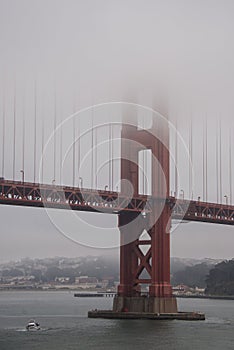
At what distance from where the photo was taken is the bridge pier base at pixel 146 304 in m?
57.5

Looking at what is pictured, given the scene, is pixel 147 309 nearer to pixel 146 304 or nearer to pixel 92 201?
pixel 146 304

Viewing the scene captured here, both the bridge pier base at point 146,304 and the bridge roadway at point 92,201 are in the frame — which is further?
the bridge pier base at point 146,304

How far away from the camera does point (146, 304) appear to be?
58.2 metres

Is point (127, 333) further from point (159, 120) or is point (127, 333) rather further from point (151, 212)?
point (159, 120)

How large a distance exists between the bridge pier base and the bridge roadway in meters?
5.72

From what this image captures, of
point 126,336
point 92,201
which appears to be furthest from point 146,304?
point 126,336

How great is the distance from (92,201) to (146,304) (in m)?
7.40

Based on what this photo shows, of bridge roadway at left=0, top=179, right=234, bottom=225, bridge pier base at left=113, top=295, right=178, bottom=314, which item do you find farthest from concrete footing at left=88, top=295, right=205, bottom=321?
bridge roadway at left=0, top=179, right=234, bottom=225

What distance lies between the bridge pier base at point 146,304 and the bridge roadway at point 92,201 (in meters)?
5.72

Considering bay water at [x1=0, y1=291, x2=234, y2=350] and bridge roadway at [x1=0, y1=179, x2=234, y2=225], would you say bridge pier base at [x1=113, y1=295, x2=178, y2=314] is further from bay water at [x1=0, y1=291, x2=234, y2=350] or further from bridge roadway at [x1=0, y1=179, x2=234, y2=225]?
bridge roadway at [x1=0, y1=179, x2=234, y2=225]

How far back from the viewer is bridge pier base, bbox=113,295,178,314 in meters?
57.5

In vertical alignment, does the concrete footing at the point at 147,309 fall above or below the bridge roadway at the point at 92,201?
below

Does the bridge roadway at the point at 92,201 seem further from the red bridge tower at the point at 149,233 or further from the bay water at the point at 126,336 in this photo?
the bay water at the point at 126,336

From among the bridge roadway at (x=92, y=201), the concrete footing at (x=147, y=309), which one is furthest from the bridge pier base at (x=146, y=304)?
the bridge roadway at (x=92, y=201)
